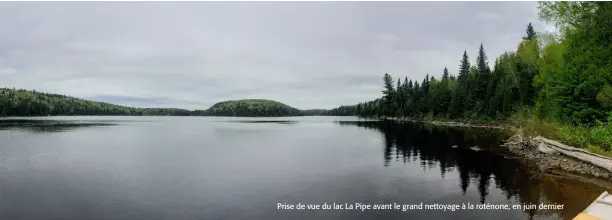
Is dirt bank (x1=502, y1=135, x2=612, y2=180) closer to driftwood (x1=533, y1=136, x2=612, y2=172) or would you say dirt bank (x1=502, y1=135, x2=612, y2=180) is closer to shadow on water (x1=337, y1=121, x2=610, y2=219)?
driftwood (x1=533, y1=136, x2=612, y2=172)

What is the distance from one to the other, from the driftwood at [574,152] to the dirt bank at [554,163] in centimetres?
31

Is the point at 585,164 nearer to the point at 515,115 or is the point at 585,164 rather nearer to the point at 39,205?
the point at 39,205

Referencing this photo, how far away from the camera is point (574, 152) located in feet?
93.4

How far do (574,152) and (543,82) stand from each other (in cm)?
3011

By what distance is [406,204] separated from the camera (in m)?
19.9

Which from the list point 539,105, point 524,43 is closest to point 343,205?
point 539,105

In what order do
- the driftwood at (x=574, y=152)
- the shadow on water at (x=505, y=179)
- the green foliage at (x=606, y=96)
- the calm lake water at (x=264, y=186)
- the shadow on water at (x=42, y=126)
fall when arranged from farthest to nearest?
the shadow on water at (x=42, y=126) → the green foliage at (x=606, y=96) → the driftwood at (x=574, y=152) → the shadow on water at (x=505, y=179) → the calm lake water at (x=264, y=186)

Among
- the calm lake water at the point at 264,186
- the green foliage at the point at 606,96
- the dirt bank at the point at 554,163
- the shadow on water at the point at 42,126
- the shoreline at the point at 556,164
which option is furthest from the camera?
the shadow on water at the point at 42,126

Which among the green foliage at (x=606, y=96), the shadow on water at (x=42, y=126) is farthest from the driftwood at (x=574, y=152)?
the shadow on water at (x=42, y=126)

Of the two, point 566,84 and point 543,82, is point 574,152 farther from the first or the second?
point 543,82

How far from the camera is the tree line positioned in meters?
33.4

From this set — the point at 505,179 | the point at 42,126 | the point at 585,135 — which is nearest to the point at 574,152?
the point at 585,135

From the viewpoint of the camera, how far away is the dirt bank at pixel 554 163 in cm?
2522

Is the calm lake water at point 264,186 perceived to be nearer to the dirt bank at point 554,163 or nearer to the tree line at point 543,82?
the dirt bank at point 554,163
